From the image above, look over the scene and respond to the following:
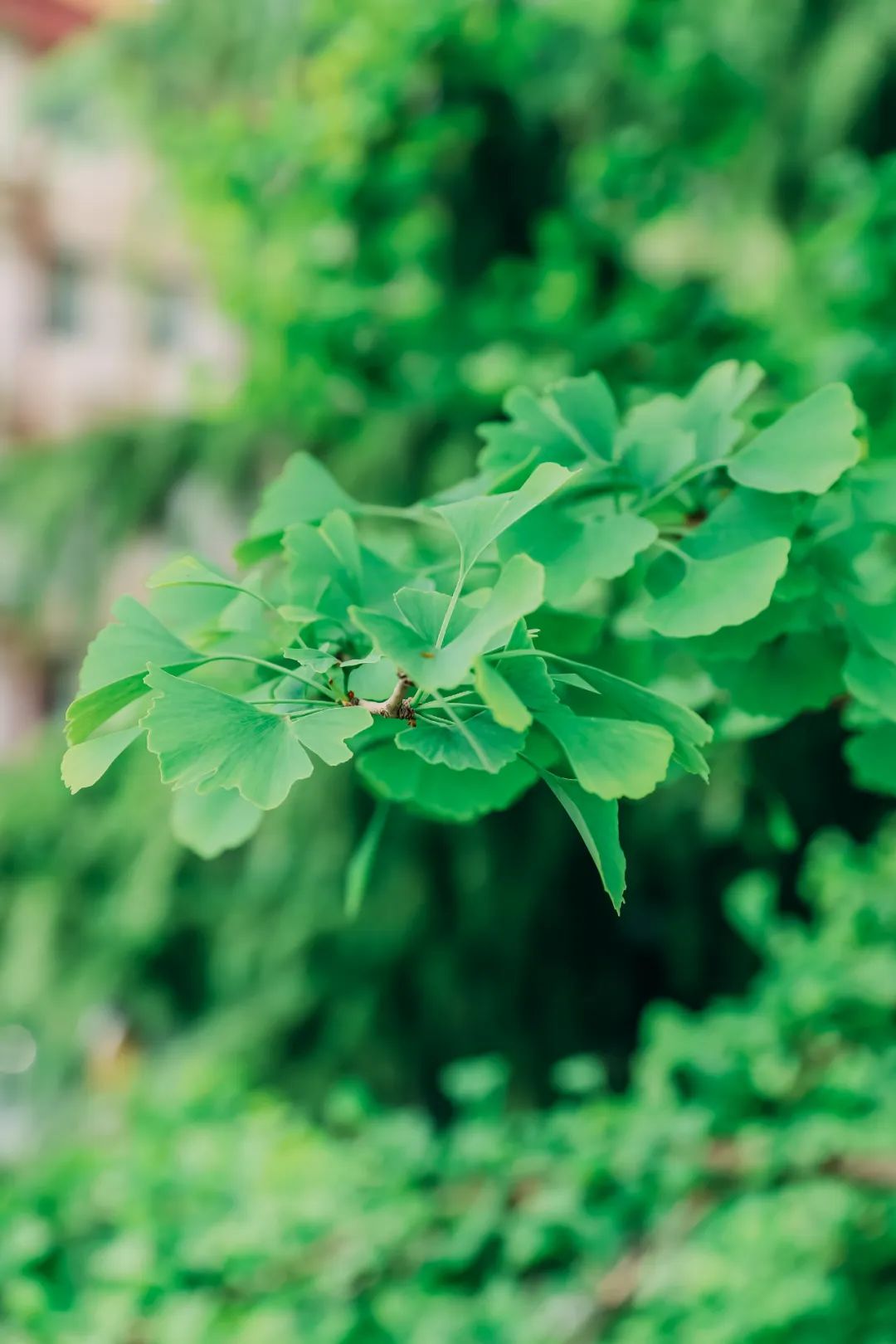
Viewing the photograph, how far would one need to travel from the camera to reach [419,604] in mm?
339

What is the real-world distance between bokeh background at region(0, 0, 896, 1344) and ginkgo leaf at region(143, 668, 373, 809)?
92cm

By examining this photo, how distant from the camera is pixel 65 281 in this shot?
7824 mm

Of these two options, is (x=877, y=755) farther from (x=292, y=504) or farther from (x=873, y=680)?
(x=292, y=504)

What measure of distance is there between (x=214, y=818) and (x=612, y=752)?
17 cm

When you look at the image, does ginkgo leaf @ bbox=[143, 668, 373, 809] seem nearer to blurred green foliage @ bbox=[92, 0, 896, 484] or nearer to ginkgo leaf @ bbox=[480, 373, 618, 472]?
ginkgo leaf @ bbox=[480, 373, 618, 472]

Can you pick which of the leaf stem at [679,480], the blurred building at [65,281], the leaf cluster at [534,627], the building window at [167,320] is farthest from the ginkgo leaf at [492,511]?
the building window at [167,320]

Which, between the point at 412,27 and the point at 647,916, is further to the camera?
the point at 647,916

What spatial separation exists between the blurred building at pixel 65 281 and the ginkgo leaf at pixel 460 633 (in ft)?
23.5

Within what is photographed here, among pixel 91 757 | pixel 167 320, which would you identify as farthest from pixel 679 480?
pixel 167 320

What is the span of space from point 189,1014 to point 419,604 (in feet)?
6.03

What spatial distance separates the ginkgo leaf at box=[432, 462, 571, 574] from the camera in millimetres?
348

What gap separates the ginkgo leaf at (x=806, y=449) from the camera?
41 cm

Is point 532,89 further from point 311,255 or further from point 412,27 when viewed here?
point 311,255

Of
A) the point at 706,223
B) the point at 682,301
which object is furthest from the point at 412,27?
the point at 706,223
